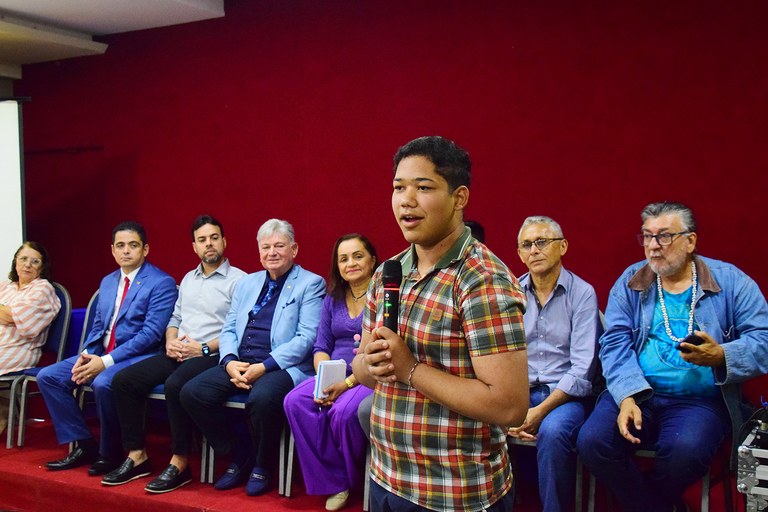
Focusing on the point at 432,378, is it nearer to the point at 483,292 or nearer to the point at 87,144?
the point at 483,292

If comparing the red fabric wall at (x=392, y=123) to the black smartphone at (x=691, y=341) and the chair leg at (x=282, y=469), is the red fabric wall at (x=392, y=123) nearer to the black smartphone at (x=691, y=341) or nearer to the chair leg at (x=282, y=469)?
the black smartphone at (x=691, y=341)

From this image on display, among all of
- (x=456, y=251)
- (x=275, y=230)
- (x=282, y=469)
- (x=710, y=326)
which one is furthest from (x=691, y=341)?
(x=275, y=230)

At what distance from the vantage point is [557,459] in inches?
116

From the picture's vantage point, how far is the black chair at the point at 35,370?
445 centimetres

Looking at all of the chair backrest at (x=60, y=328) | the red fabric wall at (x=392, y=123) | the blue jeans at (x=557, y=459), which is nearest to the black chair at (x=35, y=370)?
the chair backrest at (x=60, y=328)

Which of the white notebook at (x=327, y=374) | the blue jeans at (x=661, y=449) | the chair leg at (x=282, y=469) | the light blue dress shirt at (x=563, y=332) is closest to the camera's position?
the blue jeans at (x=661, y=449)

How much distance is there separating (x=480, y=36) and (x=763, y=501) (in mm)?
2813

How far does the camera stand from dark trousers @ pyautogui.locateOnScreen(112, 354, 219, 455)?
153 inches

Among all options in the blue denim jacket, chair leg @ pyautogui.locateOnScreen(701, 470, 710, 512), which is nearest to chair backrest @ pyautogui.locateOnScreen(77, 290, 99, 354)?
the blue denim jacket

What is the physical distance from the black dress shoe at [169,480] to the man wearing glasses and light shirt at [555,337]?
1.73 meters

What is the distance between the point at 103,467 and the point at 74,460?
0.84 feet

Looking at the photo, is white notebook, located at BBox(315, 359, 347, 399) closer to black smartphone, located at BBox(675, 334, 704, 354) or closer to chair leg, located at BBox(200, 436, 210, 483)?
chair leg, located at BBox(200, 436, 210, 483)

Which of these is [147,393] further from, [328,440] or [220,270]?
[328,440]

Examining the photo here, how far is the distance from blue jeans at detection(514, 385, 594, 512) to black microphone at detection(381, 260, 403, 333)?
5.57 feet
